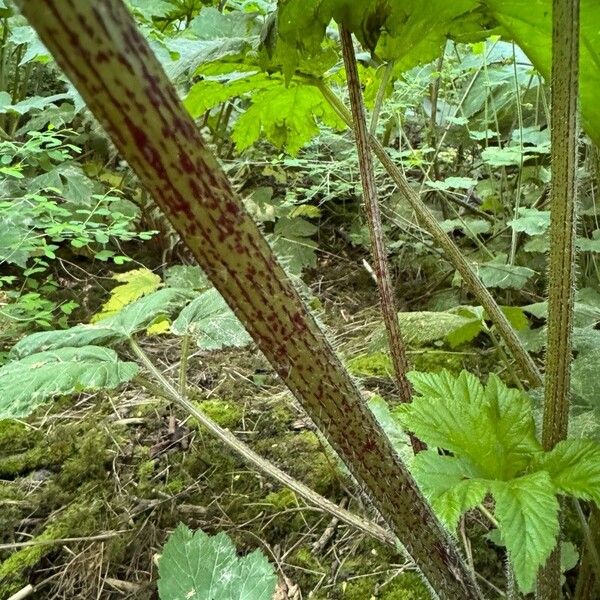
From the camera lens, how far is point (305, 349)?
0.43 m

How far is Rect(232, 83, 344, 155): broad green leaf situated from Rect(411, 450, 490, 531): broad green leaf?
2.92 ft

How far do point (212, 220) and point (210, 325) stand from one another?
839 millimetres

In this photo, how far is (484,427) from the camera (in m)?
0.69

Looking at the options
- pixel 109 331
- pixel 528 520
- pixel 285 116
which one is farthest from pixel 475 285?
pixel 109 331

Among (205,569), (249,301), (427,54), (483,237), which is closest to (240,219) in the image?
(249,301)

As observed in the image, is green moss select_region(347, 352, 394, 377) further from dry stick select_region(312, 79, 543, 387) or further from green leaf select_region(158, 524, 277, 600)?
green leaf select_region(158, 524, 277, 600)

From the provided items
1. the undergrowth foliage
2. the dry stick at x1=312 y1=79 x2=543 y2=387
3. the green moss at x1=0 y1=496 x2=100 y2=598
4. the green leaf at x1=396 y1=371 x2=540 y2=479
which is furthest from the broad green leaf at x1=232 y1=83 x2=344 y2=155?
the green moss at x1=0 y1=496 x2=100 y2=598

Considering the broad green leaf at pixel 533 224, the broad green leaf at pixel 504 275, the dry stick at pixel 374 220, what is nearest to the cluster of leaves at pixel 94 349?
the dry stick at pixel 374 220

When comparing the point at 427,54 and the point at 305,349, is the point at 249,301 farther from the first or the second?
the point at 427,54

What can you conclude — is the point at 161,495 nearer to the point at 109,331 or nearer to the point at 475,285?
the point at 109,331

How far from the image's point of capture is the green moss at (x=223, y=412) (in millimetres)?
1566

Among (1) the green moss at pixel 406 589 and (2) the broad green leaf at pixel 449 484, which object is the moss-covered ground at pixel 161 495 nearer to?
(1) the green moss at pixel 406 589

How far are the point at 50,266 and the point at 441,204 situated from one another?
5.91 feet

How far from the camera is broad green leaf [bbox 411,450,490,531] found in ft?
1.97
